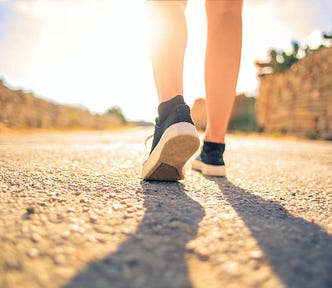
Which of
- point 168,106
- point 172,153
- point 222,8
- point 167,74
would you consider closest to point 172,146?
point 172,153

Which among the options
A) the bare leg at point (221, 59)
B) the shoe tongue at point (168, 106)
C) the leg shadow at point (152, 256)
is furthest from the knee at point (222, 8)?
the leg shadow at point (152, 256)

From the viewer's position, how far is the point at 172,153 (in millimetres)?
987

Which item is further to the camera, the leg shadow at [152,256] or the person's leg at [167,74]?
the person's leg at [167,74]

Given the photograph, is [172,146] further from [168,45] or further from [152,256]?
[152,256]

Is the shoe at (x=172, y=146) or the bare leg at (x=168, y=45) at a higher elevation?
the bare leg at (x=168, y=45)

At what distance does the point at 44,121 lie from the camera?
10.4m

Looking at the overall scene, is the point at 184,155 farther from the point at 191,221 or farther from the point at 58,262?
the point at 58,262

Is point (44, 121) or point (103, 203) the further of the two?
point (44, 121)

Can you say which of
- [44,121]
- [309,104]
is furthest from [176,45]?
[44,121]

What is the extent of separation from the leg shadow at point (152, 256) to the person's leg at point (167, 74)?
0.31 meters

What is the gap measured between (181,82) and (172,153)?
0.28m

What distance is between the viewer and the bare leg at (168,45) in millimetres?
1059

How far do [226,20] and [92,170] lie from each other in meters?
0.91

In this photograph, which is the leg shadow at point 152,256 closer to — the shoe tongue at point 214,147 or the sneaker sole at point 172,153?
the sneaker sole at point 172,153
